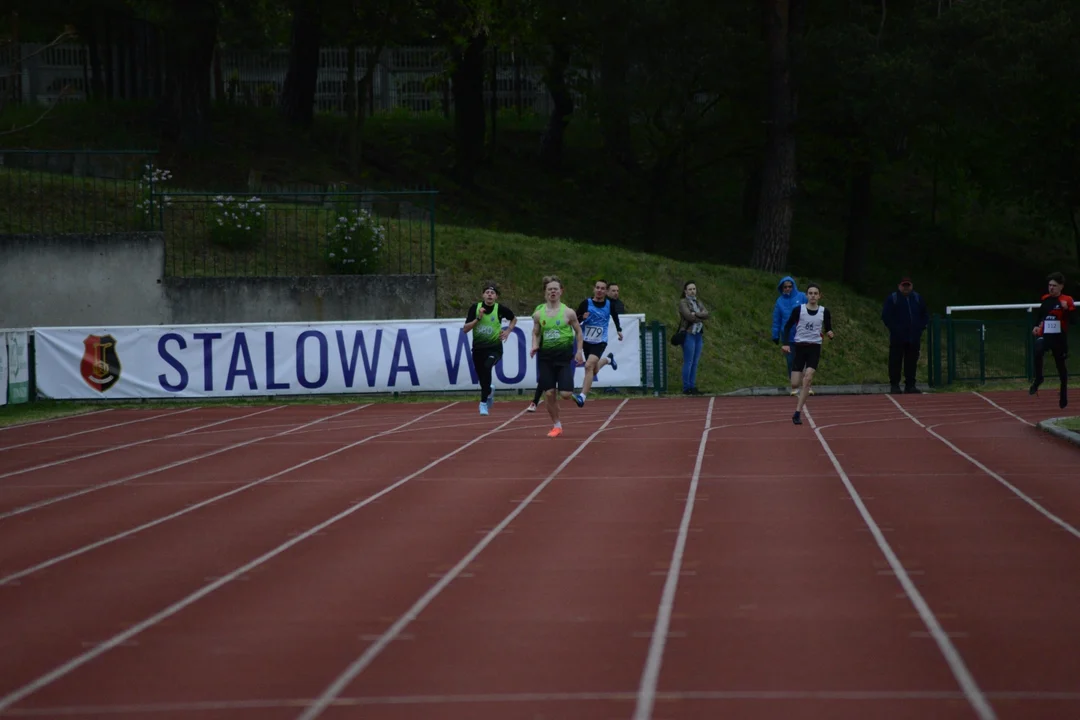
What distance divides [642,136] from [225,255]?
23232mm

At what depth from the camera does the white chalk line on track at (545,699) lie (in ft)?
20.5

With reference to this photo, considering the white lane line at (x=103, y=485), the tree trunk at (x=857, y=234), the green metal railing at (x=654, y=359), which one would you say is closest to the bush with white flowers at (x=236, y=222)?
the green metal railing at (x=654, y=359)

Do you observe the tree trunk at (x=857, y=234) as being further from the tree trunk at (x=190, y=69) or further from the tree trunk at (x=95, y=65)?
the tree trunk at (x=95, y=65)

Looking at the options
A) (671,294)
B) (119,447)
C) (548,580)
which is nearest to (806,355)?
(119,447)

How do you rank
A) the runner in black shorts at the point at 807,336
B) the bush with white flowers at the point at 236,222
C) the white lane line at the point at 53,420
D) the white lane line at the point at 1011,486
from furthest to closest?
the bush with white flowers at the point at 236,222 → the white lane line at the point at 53,420 → the runner in black shorts at the point at 807,336 → the white lane line at the point at 1011,486

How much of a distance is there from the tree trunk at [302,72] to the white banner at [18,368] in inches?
748

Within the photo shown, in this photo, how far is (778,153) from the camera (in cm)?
3659

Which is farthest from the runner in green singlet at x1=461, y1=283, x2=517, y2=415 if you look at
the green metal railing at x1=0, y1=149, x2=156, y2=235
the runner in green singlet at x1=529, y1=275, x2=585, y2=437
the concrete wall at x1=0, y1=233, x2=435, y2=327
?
the green metal railing at x1=0, y1=149, x2=156, y2=235

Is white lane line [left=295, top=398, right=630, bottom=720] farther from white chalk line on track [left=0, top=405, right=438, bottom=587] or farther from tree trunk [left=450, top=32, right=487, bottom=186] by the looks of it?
tree trunk [left=450, top=32, right=487, bottom=186]

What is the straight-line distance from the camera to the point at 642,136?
1966 inches

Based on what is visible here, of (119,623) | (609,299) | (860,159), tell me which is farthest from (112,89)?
(119,623)

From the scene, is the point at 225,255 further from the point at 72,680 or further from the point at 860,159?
the point at 72,680

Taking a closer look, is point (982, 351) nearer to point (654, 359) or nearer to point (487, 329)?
point (654, 359)

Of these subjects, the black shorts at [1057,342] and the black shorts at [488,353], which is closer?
the black shorts at [488,353]
